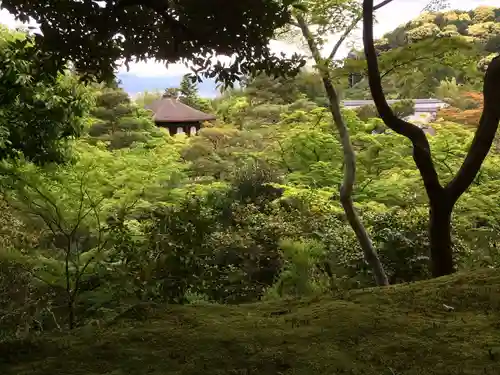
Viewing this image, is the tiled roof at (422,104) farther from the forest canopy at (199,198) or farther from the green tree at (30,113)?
the green tree at (30,113)

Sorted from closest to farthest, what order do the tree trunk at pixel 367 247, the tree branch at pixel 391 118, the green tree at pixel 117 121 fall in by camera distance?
the tree branch at pixel 391 118 → the tree trunk at pixel 367 247 → the green tree at pixel 117 121

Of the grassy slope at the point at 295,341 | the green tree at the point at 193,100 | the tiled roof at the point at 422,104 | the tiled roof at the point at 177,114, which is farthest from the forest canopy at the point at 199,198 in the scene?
the green tree at the point at 193,100

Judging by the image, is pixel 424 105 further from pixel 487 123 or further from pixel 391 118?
pixel 487 123

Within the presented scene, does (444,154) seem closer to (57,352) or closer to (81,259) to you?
(81,259)

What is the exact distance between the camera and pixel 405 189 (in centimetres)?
A: 662

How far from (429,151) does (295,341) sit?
1.45m

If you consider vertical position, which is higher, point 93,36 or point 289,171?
point 93,36

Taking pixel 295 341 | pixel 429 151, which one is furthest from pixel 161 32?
pixel 429 151

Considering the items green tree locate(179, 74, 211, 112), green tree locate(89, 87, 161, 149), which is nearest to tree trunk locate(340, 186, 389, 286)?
green tree locate(89, 87, 161, 149)

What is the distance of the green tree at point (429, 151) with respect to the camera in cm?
235

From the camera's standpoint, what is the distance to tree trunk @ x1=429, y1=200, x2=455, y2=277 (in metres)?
2.64

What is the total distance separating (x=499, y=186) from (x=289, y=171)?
323cm

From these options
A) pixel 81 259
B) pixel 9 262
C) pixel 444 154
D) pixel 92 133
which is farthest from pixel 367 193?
pixel 92 133

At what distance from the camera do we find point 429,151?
2643mm
